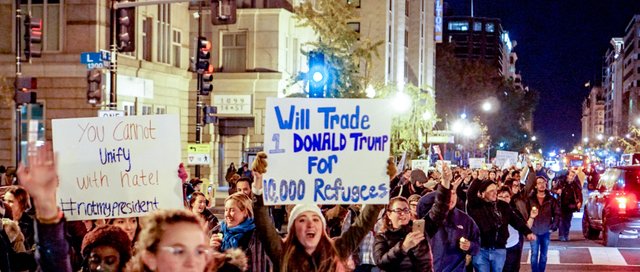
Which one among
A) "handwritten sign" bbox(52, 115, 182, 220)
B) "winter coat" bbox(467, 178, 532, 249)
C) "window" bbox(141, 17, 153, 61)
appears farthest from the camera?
"window" bbox(141, 17, 153, 61)

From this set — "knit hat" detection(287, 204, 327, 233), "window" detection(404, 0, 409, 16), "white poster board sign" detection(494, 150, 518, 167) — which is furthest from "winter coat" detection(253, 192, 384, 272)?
"window" detection(404, 0, 409, 16)

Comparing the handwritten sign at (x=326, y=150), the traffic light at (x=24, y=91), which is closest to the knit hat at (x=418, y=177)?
the traffic light at (x=24, y=91)

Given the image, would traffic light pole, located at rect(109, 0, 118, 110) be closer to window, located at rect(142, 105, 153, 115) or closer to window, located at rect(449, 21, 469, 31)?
window, located at rect(142, 105, 153, 115)

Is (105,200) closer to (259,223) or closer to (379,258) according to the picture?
(259,223)

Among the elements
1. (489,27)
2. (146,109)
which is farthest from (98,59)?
(489,27)

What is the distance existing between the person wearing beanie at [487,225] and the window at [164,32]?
2549 centimetres

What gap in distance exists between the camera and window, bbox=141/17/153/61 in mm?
35406

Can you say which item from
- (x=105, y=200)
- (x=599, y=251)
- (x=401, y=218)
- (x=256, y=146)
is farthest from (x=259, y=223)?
(x=256, y=146)

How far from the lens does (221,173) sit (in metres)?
41.3

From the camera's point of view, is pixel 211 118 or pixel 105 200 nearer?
pixel 105 200

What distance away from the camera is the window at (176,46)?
127ft

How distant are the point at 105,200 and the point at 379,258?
223 centimetres

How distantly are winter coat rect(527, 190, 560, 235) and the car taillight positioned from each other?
12.4ft

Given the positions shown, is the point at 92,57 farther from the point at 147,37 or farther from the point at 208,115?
the point at 147,37
